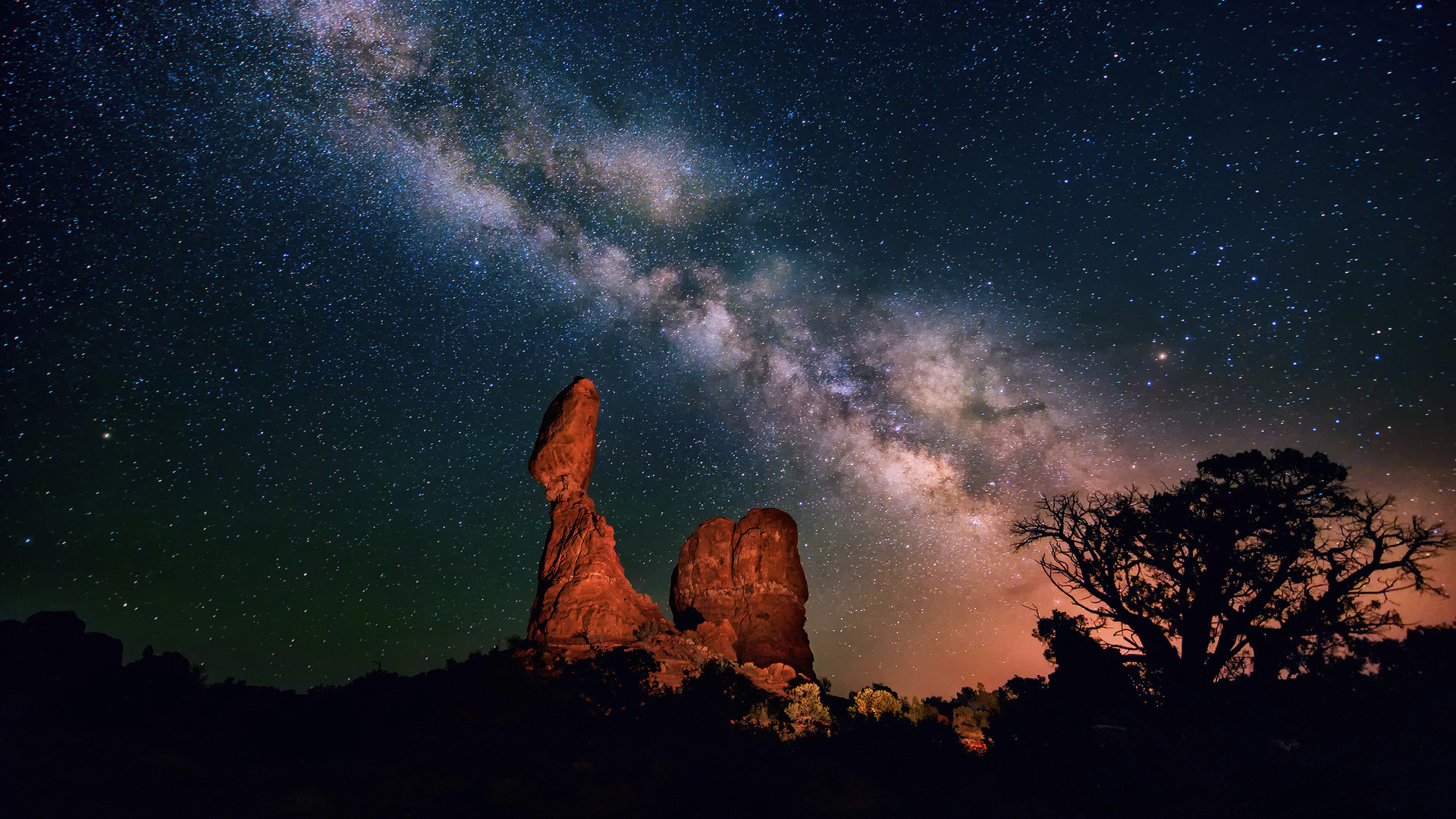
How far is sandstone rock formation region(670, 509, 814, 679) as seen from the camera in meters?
34.0

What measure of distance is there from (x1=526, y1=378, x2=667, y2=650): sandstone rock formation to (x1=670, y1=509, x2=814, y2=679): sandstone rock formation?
9.46 metres

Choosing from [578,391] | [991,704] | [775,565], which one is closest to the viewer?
[991,704]

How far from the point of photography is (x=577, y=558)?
2588 centimetres

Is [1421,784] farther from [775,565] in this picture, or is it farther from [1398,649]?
[775,565]

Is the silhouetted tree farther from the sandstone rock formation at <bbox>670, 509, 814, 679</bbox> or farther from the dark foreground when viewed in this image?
the sandstone rock formation at <bbox>670, 509, 814, 679</bbox>

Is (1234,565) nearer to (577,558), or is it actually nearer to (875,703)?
(875,703)

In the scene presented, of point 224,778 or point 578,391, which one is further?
point 578,391

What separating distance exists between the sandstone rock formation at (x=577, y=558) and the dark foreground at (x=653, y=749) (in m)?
5.33

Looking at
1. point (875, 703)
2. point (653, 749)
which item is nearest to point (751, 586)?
point (875, 703)

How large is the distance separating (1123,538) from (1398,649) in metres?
6.40

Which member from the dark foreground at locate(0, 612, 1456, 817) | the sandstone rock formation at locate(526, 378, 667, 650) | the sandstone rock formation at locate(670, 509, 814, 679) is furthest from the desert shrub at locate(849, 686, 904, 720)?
the sandstone rock formation at locate(526, 378, 667, 650)

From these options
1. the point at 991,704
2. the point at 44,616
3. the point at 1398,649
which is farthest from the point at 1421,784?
the point at 44,616

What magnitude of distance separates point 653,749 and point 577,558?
43.8 ft

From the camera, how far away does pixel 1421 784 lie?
30.9ft
